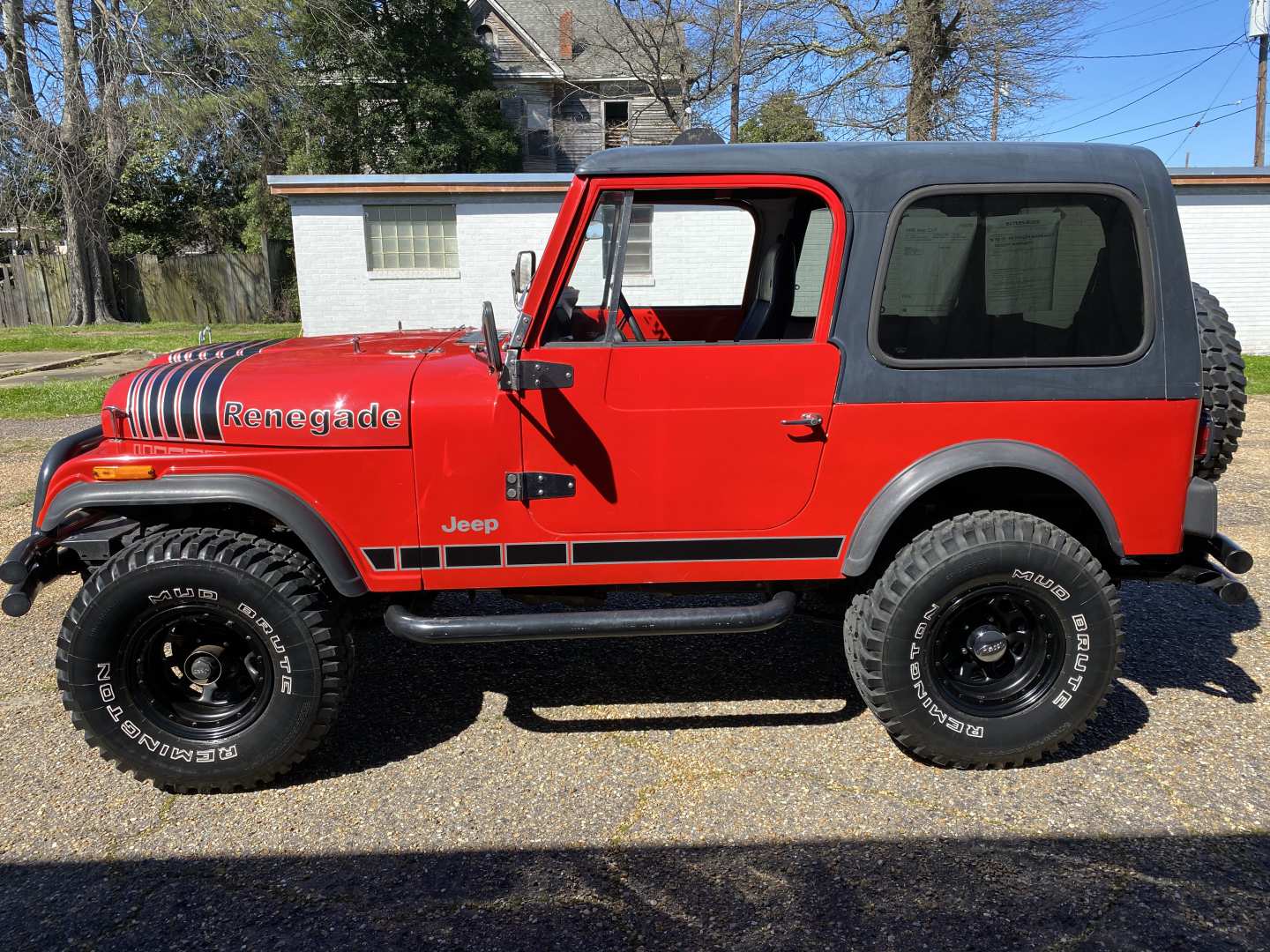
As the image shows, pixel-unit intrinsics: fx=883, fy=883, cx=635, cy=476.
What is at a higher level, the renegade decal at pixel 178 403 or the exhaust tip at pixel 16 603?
the renegade decal at pixel 178 403

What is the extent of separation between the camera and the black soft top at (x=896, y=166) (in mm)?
2945

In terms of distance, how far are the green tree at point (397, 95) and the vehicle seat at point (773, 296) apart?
2399cm

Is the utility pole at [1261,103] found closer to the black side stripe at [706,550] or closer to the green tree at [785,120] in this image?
the green tree at [785,120]

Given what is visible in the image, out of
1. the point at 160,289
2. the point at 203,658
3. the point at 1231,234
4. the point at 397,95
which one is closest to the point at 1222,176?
the point at 1231,234

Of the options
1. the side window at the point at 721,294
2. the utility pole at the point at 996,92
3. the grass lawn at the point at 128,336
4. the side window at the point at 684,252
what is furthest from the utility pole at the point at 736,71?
the side window at the point at 721,294

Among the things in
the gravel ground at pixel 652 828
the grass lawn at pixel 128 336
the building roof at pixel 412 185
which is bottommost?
the grass lawn at pixel 128 336

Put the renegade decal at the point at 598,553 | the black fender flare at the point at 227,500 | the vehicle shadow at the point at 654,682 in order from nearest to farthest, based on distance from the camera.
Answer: the black fender flare at the point at 227,500 → the renegade decal at the point at 598,553 → the vehicle shadow at the point at 654,682

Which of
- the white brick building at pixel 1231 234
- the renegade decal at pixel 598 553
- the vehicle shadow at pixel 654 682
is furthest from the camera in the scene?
the white brick building at pixel 1231 234

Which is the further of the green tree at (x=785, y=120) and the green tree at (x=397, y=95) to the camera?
the green tree at (x=397, y=95)

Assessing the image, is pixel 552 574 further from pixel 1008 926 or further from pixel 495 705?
pixel 1008 926

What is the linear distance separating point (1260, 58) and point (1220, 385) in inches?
900

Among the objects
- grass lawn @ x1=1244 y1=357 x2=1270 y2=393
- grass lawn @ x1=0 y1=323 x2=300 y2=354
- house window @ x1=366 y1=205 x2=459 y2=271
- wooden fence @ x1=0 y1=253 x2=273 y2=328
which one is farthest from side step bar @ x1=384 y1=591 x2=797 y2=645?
wooden fence @ x1=0 y1=253 x2=273 y2=328

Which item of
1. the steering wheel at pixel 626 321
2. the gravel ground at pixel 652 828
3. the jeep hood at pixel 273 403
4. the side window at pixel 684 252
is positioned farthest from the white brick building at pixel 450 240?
the gravel ground at pixel 652 828

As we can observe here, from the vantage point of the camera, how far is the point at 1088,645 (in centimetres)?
308
